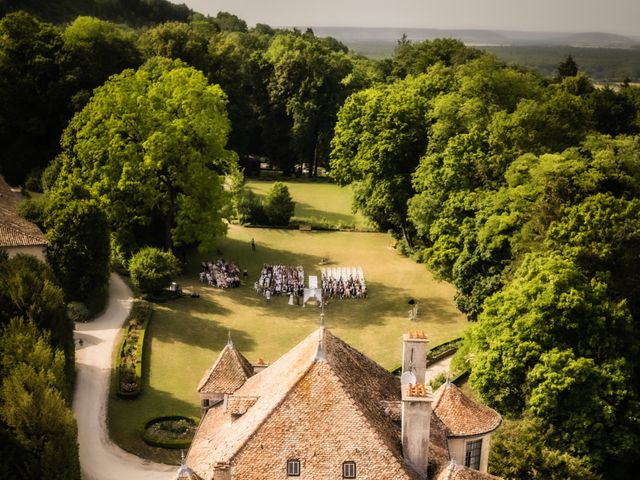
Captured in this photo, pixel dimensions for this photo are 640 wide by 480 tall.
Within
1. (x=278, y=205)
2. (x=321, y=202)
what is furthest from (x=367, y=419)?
(x=321, y=202)

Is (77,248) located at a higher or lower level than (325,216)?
higher

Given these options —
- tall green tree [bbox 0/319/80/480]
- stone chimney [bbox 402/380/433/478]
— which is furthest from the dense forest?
stone chimney [bbox 402/380/433/478]

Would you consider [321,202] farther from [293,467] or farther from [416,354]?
[293,467]

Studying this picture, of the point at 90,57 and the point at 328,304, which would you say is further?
the point at 90,57

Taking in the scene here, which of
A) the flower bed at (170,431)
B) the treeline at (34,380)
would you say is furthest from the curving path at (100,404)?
the treeline at (34,380)

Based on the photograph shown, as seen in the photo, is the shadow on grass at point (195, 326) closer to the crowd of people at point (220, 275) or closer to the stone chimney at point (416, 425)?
the crowd of people at point (220, 275)

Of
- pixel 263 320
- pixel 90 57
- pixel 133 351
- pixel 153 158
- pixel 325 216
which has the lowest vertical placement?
pixel 263 320

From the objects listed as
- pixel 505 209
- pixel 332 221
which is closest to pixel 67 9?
pixel 332 221
